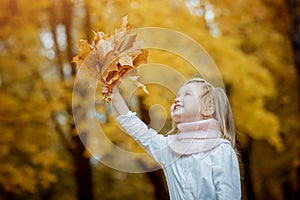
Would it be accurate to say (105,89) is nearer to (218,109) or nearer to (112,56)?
(112,56)

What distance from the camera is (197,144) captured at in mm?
2262

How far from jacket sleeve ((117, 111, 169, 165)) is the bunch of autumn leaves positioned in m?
0.17

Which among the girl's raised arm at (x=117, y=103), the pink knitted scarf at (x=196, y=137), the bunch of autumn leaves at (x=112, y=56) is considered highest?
the bunch of autumn leaves at (x=112, y=56)

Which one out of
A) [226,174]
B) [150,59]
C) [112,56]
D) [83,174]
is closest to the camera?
[226,174]

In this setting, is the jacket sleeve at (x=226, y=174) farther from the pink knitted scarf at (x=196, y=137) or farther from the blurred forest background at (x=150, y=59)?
the blurred forest background at (x=150, y=59)

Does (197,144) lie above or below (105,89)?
below

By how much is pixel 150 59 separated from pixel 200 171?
495cm

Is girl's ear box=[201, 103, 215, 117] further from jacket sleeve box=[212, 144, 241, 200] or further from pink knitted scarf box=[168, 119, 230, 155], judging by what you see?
jacket sleeve box=[212, 144, 241, 200]

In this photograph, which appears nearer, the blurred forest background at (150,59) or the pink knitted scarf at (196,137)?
the pink knitted scarf at (196,137)

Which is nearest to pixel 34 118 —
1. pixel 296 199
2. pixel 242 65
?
pixel 242 65

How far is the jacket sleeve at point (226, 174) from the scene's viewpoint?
2131 mm

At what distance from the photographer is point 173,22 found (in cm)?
803

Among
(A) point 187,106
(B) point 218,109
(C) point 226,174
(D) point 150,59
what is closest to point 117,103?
(A) point 187,106

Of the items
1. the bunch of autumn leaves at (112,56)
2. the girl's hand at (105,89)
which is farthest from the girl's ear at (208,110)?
the girl's hand at (105,89)
